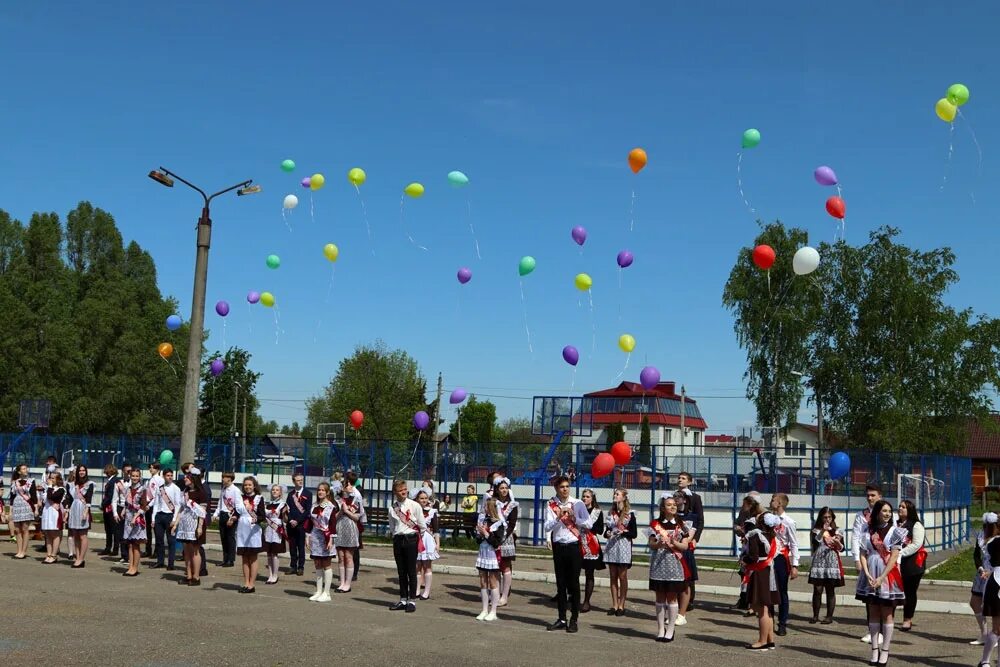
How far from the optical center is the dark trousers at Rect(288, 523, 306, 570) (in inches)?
692

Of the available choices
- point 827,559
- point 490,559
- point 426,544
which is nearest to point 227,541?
point 426,544

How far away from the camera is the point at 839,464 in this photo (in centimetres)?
2406

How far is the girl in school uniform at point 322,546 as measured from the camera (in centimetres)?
1442

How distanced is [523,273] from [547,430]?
10.3 meters

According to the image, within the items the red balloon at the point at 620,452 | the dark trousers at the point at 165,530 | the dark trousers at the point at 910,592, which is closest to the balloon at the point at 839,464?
the red balloon at the point at 620,452

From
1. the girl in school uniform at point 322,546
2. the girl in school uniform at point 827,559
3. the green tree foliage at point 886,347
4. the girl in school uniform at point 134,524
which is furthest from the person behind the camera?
the green tree foliage at point 886,347

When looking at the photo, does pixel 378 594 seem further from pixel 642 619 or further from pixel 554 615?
pixel 642 619

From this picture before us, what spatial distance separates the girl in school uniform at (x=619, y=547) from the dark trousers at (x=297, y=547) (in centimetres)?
594

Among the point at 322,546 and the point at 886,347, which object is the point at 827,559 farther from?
the point at 886,347

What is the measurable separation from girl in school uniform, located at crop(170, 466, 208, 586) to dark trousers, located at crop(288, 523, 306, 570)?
5.92 ft

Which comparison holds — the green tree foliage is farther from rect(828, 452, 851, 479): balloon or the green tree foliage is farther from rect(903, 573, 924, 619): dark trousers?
rect(903, 573, 924, 619): dark trousers

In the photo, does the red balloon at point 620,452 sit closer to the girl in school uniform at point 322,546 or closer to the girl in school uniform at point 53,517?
the girl in school uniform at point 322,546

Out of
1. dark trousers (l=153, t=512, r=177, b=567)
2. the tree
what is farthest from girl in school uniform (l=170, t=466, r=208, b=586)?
the tree

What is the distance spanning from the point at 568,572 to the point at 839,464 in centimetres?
1369
